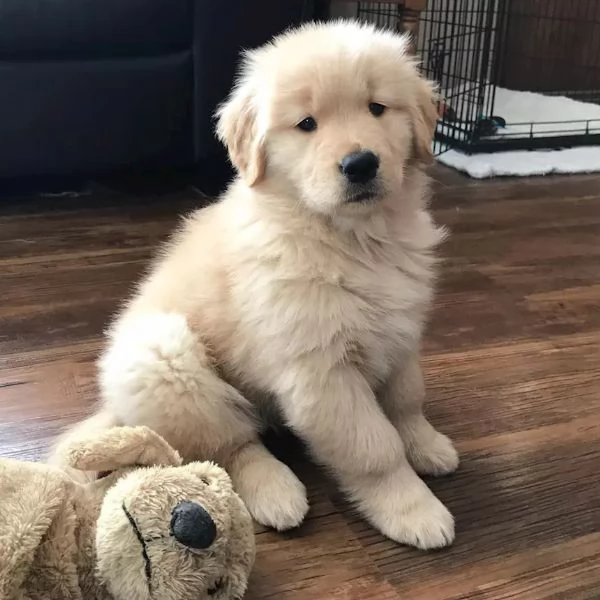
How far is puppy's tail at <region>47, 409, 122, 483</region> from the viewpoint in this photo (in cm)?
106

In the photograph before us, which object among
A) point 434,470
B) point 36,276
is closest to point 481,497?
point 434,470

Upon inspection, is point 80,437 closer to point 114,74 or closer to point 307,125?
point 307,125

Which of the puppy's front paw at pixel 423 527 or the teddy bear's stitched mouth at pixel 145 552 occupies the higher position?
the teddy bear's stitched mouth at pixel 145 552

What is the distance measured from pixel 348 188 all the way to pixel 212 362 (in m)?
0.36

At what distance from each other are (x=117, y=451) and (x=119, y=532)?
0.13 m

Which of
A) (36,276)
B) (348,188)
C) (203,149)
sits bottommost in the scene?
(36,276)

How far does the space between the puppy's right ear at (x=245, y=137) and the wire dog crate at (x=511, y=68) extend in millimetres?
2012

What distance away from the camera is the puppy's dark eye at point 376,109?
1.19 meters

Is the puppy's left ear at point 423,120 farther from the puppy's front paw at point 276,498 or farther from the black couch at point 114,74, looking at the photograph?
the black couch at point 114,74

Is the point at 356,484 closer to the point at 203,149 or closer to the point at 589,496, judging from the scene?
the point at 589,496

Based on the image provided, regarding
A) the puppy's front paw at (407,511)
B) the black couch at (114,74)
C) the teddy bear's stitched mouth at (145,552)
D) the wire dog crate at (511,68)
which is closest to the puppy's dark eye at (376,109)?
the puppy's front paw at (407,511)

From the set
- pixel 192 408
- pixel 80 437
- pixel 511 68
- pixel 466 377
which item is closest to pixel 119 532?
pixel 80 437

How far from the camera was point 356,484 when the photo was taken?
1.21 m

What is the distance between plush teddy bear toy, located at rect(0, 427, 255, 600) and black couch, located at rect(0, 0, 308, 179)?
5.73 ft
